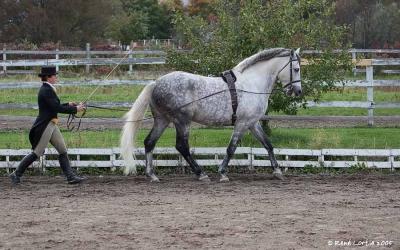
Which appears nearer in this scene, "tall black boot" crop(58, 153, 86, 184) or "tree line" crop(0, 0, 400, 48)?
"tall black boot" crop(58, 153, 86, 184)

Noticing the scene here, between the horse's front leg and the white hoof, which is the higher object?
the horse's front leg

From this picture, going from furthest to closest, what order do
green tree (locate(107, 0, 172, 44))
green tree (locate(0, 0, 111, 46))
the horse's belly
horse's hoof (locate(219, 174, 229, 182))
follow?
green tree (locate(107, 0, 172, 44)), green tree (locate(0, 0, 111, 46)), the horse's belly, horse's hoof (locate(219, 174, 229, 182))

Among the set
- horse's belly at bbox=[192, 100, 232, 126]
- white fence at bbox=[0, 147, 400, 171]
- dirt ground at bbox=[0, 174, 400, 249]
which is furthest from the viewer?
white fence at bbox=[0, 147, 400, 171]

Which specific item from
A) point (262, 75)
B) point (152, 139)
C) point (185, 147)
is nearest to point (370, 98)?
point (262, 75)

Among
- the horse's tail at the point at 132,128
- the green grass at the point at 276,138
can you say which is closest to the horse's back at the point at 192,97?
the horse's tail at the point at 132,128

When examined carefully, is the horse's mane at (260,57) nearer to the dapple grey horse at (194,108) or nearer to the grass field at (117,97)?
the dapple grey horse at (194,108)

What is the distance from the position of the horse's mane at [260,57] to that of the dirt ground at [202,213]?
1823 mm

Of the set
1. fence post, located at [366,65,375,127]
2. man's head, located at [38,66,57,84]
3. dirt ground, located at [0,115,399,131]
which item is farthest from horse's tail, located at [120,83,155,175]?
fence post, located at [366,65,375,127]

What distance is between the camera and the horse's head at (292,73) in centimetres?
1148

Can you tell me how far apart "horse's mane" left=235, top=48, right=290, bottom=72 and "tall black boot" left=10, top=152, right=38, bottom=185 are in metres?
3.58

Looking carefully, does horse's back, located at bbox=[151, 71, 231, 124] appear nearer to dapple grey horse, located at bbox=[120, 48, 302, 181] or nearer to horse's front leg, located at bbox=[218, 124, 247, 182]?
dapple grey horse, located at bbox=[120, 48, 302, 181]

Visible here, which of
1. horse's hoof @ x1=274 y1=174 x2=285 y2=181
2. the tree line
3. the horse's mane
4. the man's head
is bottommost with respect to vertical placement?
horse's hoof @ x1=274 y1=174 x2=285 y2=181

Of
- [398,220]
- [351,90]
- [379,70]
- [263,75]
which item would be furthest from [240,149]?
[379,70]

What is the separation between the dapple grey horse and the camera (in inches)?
435
